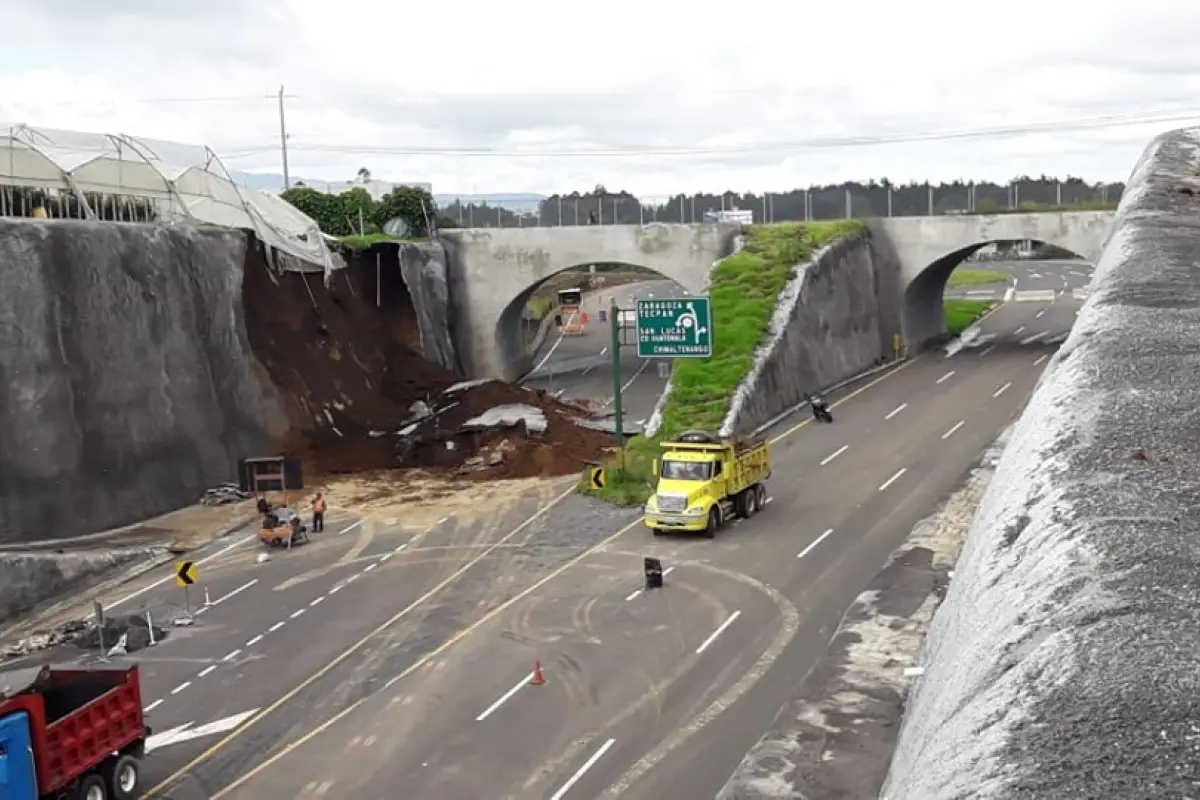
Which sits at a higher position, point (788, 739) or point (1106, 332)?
point (1106, 332)

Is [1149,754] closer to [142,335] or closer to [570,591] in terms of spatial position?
[570,591]

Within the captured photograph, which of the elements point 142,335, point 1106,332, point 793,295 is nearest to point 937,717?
point 1106,332

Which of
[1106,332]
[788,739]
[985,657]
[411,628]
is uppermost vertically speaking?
[1106,332]

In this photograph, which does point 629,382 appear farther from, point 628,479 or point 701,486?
point 701,486

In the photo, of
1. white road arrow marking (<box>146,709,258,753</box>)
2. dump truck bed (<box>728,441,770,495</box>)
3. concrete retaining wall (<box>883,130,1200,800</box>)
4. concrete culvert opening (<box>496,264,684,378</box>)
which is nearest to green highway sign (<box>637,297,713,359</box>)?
dump truck bed (<box>728,441,770,495</box>)

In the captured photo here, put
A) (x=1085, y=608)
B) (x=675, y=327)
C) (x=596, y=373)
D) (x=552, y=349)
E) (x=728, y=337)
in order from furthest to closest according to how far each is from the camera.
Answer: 1. (x=552, y=349)
2. (x=596, y=373)
3. (x=728, y=337)
4. (x=675, y=327)
5. (x=1085, y=608)

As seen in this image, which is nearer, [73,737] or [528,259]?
[73,737]

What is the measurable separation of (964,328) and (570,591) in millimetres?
48533

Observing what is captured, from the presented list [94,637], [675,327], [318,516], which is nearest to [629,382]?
[675,327]

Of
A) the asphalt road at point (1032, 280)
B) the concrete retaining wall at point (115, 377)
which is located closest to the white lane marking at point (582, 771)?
the concrete retaining wall at point (115, 377)

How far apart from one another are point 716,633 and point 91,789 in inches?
483

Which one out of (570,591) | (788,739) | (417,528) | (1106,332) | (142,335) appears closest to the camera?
(1106,332)

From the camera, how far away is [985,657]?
604 centimetres

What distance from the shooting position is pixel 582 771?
717 inches
